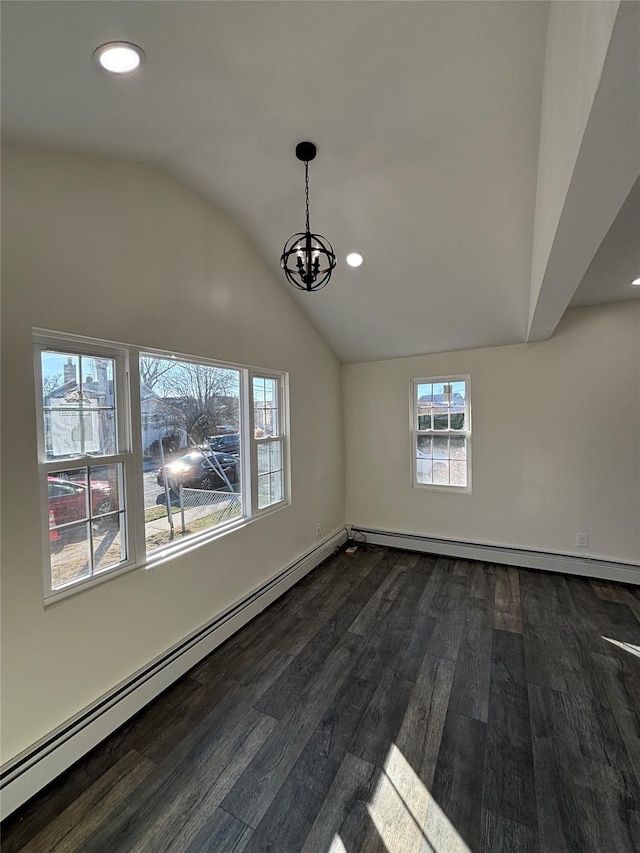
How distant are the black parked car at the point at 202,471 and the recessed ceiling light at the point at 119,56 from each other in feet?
6.26

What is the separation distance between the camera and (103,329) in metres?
1.85

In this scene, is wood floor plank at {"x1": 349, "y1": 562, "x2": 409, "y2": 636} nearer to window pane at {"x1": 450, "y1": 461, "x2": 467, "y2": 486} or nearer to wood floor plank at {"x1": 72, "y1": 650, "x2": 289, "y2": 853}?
wood floor plank at {"x1": 72, "y1": 650, "x2": 289, "y2": 853}

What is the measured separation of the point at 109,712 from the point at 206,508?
3.96 ft

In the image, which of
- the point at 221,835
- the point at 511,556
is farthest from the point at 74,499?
the point at 511,556

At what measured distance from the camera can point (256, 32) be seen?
1353mm

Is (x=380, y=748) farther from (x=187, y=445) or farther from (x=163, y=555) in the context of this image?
(x=187, y=445)

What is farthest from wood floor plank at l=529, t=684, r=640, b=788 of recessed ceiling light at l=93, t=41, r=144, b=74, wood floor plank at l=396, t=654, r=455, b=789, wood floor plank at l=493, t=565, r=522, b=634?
recessed ceiling light at l=93, t=41, r=144, b=74

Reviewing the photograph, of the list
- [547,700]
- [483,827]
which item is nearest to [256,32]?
[483,827]

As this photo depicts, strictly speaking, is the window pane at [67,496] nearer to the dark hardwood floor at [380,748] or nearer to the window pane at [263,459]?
the dark hardwood floor at [380,748]

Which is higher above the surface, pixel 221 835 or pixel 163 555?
pixel 163 555

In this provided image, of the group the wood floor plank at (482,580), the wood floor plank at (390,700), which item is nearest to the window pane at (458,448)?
the wood floor plank at (482,580)

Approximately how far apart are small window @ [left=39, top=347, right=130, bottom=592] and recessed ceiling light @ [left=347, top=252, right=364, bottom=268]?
193 cm

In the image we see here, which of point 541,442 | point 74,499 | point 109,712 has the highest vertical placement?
point 541,442

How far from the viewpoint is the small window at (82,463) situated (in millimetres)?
1684
